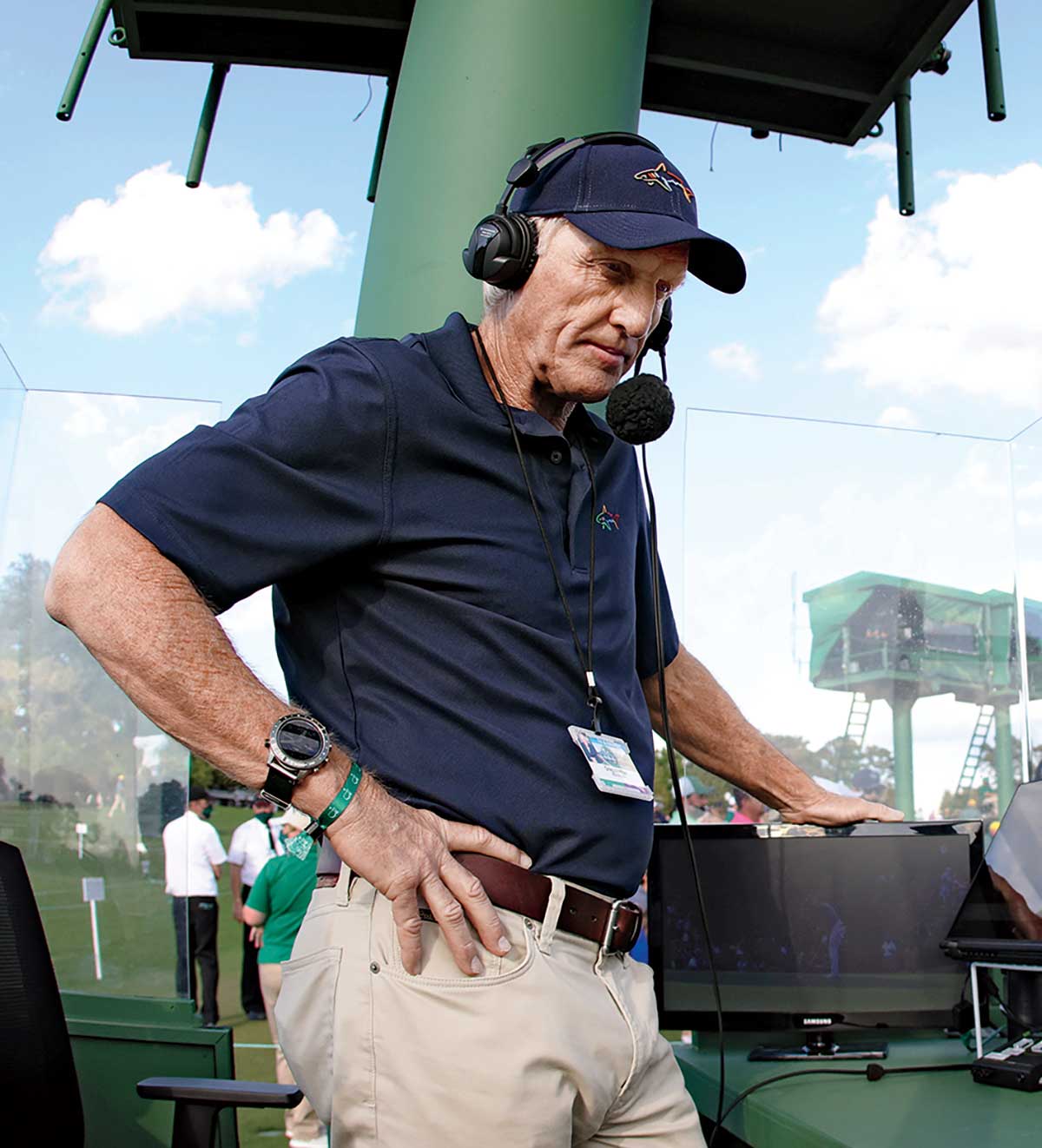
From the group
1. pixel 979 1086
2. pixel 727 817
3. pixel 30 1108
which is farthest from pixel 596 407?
pixel 727 817

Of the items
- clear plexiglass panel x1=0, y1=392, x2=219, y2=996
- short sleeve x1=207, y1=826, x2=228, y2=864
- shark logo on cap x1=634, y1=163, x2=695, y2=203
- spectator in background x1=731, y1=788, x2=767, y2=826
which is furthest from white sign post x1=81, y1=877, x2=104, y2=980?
spectator in background x1=731, y1=788, x2=767, y2=826

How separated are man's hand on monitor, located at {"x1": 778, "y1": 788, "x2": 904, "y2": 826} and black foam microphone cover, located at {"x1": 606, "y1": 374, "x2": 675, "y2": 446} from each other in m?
0.98

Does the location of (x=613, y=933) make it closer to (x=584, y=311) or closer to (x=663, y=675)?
(x=663, y=675)

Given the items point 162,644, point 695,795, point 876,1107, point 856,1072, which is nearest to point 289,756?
point 162,644

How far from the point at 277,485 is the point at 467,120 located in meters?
1.95

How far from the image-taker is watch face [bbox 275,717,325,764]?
1.38m

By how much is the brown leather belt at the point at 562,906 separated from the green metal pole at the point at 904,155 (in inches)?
139

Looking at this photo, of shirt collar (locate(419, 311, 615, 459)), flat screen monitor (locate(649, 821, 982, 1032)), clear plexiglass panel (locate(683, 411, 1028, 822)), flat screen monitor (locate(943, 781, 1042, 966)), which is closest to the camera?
shirt collar (locate(419, 311, 615, 459))

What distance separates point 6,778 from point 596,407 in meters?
2.09

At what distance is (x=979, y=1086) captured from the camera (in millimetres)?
2176

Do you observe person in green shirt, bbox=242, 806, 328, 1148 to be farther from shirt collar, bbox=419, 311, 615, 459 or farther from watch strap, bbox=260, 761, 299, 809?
watch strap, bbox=260, 761, 299, 809

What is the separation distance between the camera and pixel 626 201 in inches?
69.1

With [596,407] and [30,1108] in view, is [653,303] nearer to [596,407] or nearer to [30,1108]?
[596,407]

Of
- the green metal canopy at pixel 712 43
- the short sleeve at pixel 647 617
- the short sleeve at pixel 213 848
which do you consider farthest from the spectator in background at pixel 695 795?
the short sleeve at pixel 647 617
